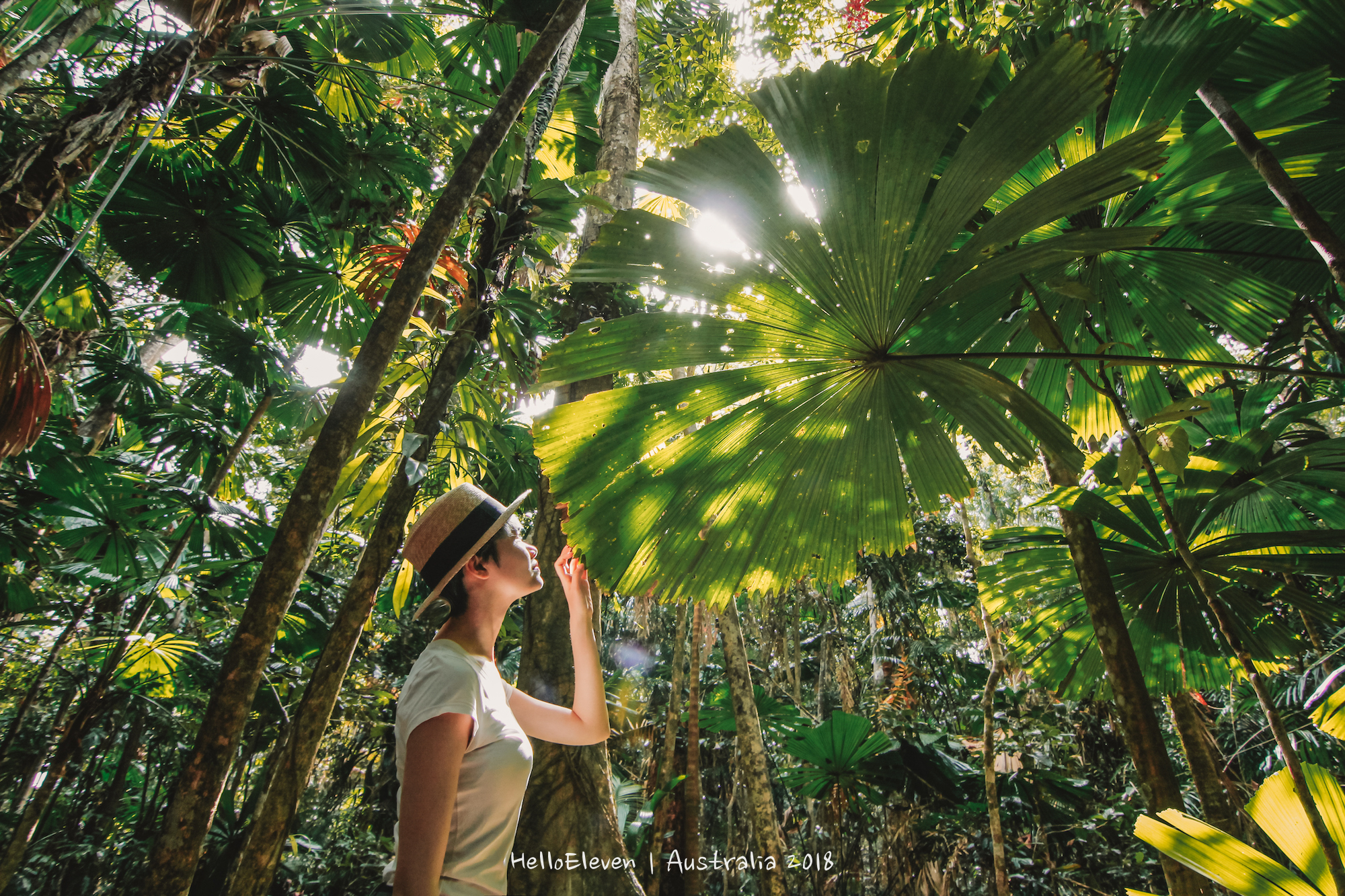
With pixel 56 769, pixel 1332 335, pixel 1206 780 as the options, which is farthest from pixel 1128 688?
pixel 56 769

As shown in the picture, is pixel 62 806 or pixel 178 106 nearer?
pixel 178 106

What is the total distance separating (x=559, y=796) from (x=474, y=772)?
1.38 m

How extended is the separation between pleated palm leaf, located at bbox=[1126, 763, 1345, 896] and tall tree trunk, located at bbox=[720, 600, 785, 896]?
3.14 meters

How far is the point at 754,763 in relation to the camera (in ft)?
14.7

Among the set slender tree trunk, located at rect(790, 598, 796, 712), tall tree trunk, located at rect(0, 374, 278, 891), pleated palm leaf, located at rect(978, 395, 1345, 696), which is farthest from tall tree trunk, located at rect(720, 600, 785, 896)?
slender tree trunk, located at rect(790, 598, 796, 712)

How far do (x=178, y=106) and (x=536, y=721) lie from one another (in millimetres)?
3591

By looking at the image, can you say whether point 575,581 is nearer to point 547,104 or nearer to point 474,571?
point 474,571

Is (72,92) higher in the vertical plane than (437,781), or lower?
higher

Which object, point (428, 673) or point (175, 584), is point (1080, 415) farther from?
point (175, 584)

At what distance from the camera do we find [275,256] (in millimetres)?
4301

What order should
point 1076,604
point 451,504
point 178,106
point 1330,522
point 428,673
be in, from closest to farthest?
point 428,673
point 451,504
point 1330,522
point 1076,604
point 178,106

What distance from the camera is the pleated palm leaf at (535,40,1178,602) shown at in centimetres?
129

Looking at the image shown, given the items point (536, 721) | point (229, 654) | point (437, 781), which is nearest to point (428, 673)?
point (437, 781)

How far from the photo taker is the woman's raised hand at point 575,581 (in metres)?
1.78
